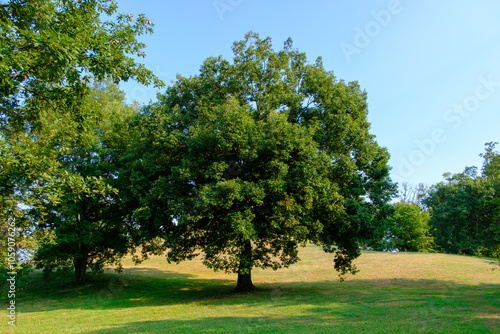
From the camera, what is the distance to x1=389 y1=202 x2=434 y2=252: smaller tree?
5638cm

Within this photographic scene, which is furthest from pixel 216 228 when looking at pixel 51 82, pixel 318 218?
pixel 51 82

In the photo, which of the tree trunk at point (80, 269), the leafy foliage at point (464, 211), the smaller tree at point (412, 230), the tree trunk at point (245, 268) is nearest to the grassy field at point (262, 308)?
the tree trunk at point (80, 269)

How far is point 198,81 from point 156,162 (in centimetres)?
587

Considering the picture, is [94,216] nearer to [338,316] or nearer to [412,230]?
[338,316]

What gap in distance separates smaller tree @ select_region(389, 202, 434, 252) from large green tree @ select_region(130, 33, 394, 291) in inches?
1675

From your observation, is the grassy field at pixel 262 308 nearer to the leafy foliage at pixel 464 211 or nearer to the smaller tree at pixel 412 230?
the leafy foliage at pixel 464 211

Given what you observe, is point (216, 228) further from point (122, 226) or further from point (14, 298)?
point (14, 298)

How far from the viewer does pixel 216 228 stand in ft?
56.7

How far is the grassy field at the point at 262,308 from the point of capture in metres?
10.7

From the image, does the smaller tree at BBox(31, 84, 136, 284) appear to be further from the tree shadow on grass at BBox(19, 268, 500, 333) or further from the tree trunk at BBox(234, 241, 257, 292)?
the tree trunk at BBox(234, 241, 257, 292)

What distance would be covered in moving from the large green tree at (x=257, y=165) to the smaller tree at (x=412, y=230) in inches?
1675

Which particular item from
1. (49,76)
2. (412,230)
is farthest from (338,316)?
(412,230)

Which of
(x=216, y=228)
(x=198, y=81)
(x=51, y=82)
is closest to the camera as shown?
(x=51, y=82)

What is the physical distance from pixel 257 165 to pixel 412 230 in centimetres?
5123
